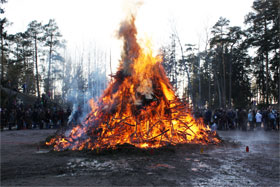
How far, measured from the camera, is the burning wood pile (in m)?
9.14

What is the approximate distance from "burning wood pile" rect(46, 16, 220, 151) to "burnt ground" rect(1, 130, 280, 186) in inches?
30.6

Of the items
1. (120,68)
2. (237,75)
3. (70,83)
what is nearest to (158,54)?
(120,68)

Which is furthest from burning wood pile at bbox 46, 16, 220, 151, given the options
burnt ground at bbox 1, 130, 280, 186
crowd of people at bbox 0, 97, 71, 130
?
crowd of people at bbox 0, 97, 71, 130

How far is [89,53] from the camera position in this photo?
155 ft

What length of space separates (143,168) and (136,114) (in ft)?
12.4

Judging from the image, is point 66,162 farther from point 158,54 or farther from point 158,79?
point 158,54

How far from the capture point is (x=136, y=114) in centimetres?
988

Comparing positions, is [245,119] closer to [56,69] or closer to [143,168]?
[143,168]

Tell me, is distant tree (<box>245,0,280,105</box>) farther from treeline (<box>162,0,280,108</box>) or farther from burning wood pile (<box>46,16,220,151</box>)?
burning wood pile (<box>46,16,220,151</box>)

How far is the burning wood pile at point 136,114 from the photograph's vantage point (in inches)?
360

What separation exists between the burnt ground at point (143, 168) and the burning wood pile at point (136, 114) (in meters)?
0.78

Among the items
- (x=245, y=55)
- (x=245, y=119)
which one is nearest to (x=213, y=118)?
(x=245, y=119)

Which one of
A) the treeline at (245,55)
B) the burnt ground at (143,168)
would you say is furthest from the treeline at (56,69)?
the burnt ground at (143,168)

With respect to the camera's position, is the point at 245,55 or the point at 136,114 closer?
the point at 136,114
